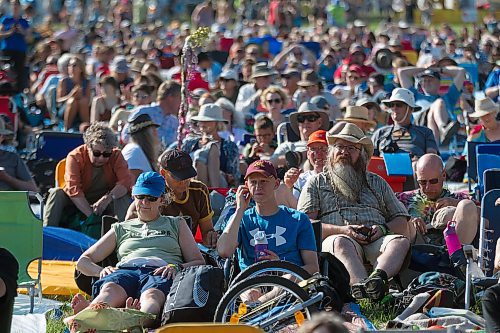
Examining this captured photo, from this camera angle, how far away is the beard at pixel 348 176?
30.2ft

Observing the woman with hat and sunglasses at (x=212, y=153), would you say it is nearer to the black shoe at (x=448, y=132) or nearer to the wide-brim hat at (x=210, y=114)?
the wide-brim hat at (x=210, y=114)

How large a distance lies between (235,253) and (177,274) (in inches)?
18.6

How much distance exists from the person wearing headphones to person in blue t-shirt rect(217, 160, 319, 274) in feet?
13.5

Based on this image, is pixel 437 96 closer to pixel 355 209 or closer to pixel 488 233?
pixel 355 209

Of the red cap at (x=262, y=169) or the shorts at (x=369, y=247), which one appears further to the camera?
the shorts at (x=369, y=247)

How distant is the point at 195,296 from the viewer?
25.7 feet

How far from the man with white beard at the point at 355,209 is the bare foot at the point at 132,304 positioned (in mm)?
1459

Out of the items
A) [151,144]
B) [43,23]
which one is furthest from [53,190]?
[43,23]

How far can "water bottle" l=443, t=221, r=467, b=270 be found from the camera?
8.54m

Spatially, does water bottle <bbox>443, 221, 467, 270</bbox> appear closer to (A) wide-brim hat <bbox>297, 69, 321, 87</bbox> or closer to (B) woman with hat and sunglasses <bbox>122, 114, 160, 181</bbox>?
(B) woman with hat and sunglasses <bbox>122, 114, 160, 181</bbox>

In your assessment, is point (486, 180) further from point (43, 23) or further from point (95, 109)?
point (43, 23)

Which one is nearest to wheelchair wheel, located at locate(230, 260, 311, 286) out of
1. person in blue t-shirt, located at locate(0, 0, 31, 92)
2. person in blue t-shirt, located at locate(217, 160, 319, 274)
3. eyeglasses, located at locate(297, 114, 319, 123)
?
person in blue t-shirt, located at locate(217, 160, 319, 274)

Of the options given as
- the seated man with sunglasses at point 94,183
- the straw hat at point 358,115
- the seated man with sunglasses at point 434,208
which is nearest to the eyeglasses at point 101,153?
the seated man with sunglasses at point 94,183

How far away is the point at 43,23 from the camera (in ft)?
149
